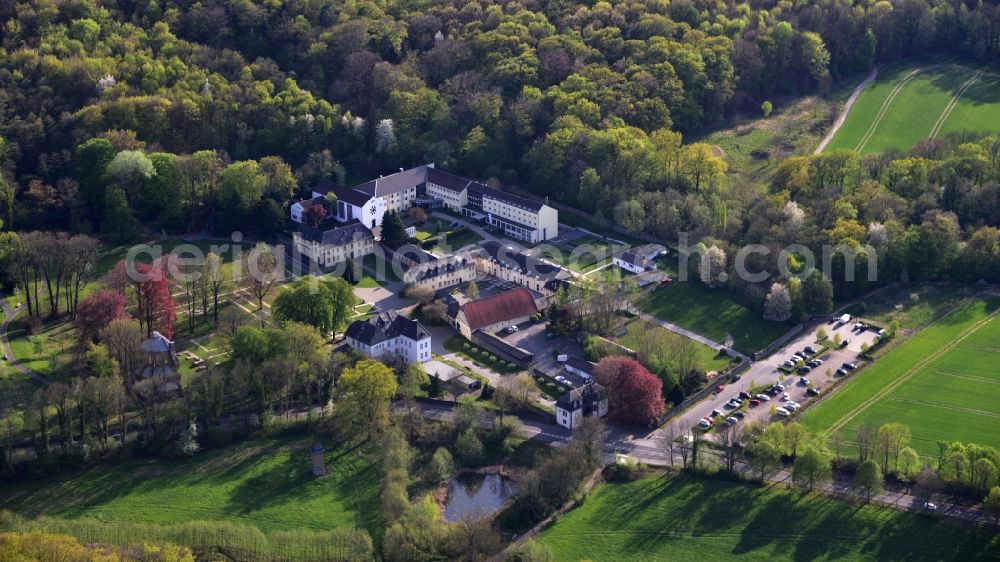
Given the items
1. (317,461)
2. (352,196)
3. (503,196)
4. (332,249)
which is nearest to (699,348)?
(503,196)

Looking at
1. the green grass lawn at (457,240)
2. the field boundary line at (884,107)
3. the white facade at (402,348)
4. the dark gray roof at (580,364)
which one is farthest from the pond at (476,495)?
the field boundary line at (884,107)

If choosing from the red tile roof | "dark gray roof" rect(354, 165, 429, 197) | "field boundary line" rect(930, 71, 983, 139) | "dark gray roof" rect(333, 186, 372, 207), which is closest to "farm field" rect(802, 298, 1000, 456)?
the red tile roof

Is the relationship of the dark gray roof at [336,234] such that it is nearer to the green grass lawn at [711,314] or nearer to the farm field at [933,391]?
the green grass lawn at [711,314]

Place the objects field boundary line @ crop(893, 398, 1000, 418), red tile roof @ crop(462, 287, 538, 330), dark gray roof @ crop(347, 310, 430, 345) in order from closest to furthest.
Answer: field boundary line @ crop(893, 398, 1000, 418), dark gray roof @ crop(347, 310, 430, 345), red tile roof @ crop(462, 287, 538, 330)

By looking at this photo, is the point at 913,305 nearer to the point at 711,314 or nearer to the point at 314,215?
the point at 711,314

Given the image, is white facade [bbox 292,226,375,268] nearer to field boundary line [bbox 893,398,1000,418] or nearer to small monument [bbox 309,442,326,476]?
small monument [bbox 309,442,326,476]

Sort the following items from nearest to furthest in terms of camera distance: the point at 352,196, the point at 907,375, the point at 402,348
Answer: the point at 907,375 → the point at 402,348 → the point at 352,196
